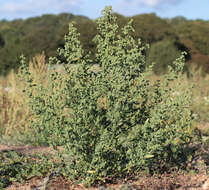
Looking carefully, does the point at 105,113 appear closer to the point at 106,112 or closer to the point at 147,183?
the point at 106,112

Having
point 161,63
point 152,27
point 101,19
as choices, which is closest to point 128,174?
point 101,19

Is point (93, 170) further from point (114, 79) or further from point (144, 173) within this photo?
point (114, 79)

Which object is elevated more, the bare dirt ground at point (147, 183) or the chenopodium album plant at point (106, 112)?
the chenopodium album plant at point (106, 112)

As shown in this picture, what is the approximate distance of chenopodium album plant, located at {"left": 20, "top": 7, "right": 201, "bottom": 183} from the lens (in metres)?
2.69

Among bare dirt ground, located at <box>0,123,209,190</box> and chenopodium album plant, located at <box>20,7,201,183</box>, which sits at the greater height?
chenopodium album plant, located at <box>20,7,201,183</box>

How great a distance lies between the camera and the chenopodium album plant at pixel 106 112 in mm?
2693

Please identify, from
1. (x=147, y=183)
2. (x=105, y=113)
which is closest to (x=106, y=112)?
(x=105, y=113)

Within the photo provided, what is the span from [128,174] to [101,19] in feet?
4.29

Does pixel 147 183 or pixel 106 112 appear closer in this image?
pixel 147 183

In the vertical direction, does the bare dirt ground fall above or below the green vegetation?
below

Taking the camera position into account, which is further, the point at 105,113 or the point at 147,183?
the point at 105,113

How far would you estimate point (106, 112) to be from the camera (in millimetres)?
2885

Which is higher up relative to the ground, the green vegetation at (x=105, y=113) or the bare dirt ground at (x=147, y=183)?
the green vegetation at (x=105, y=113)

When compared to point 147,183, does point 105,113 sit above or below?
above
